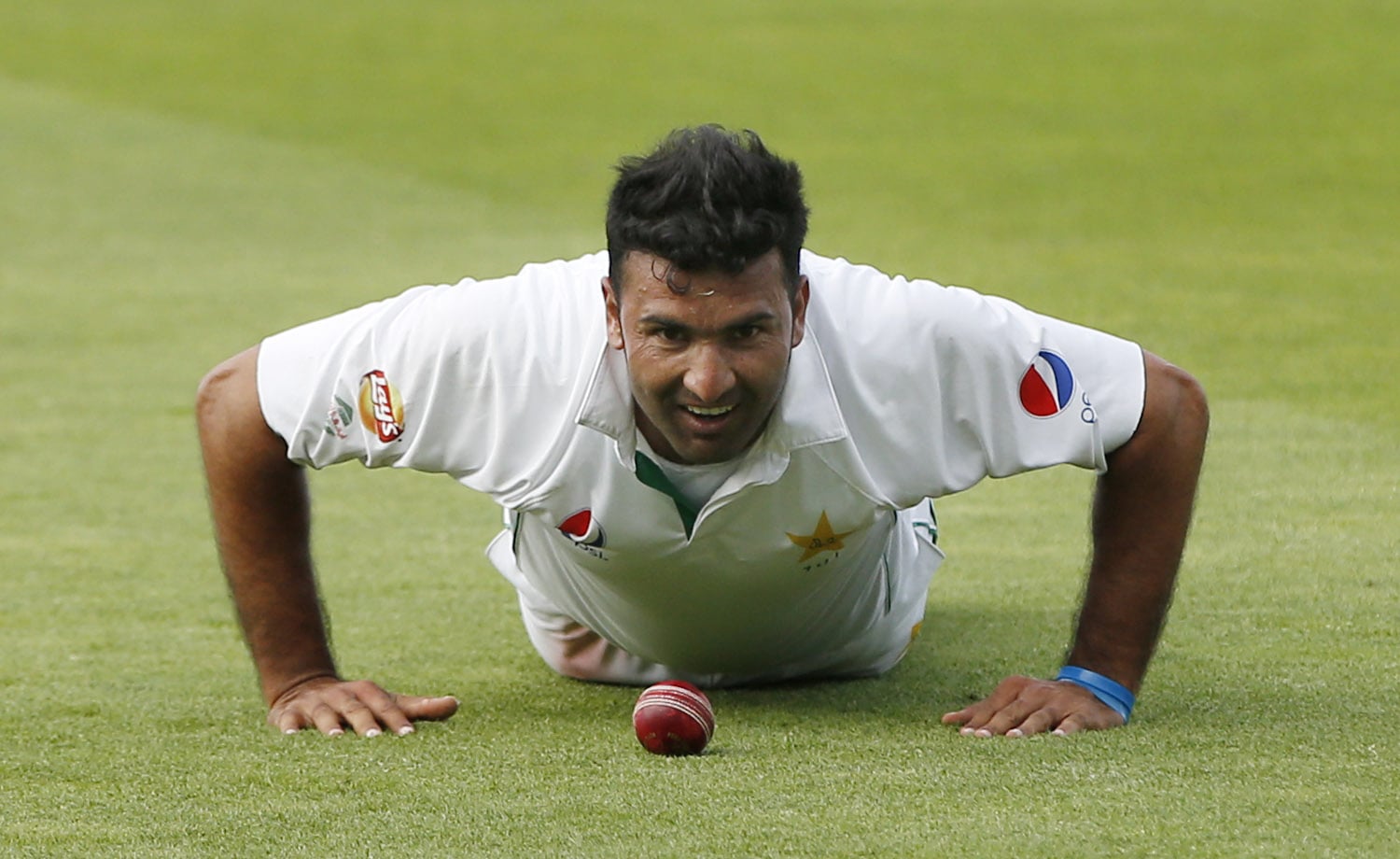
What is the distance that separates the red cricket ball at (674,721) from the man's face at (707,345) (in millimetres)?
435

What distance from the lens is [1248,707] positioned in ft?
12.6

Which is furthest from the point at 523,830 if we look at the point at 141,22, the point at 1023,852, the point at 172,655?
the point at 141,22

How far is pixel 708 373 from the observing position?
3.34m

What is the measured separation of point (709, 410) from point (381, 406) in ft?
2.07

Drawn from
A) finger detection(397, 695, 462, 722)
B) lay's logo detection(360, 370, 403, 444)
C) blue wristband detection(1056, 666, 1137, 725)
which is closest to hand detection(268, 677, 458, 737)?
finger detection(397, 695, 462, 722)

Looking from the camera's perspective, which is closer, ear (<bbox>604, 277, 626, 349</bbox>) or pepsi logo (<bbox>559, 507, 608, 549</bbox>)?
ear (<bbox>604, 277, 626, 349</bbox>)

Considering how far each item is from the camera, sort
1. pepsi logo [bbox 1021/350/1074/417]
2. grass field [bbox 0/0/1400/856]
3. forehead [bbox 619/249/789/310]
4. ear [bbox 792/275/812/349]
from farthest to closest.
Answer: pepsi logo [bbox 1021/350/1074/417] → ear [bbox 792/275/812/349] → forehead [bbox 619/249/789/310] → grass field [bbox 0/0/1400/856]

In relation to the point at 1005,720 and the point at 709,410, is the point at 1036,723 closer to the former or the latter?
the point at 1005,720

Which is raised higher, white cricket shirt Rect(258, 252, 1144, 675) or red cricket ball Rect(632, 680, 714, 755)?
white cricket shirt Rect(258, 252, 1144, 675)

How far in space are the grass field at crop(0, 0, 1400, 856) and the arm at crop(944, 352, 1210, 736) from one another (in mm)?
116

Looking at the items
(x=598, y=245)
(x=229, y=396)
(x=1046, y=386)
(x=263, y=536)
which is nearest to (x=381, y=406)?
(x=229, y=396)

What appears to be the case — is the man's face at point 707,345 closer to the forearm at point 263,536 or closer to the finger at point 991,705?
the finger at point 991,705

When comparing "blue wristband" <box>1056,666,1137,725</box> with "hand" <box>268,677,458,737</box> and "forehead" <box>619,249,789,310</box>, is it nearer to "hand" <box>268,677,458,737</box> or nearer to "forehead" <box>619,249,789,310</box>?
"forehead" <box>619,249,789,310</box>

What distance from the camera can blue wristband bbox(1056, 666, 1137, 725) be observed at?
377 cm
